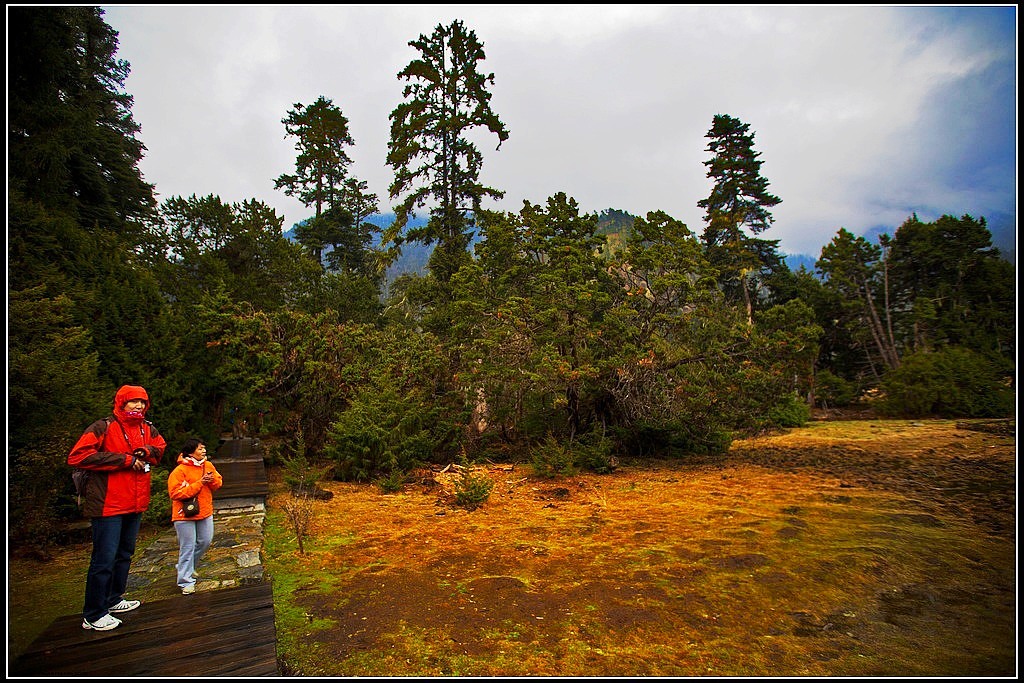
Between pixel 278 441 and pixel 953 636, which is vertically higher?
pixel 278 441

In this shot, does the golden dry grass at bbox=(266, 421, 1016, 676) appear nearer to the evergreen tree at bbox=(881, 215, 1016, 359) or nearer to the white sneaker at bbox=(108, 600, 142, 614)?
the white sneaker at bbox=(108, 600, 142, 614)

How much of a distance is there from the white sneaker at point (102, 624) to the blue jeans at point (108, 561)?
0.03 meters

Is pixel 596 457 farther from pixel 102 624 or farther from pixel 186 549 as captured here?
pixel 102 624

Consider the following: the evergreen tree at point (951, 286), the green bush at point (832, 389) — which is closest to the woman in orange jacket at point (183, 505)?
the green bush at point (832, 389)

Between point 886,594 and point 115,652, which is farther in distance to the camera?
point 886,594

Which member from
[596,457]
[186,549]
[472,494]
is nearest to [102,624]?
[186,549]

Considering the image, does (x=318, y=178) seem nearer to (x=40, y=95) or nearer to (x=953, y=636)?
(x=40, y=95)

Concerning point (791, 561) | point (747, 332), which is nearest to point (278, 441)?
point (791, 561)

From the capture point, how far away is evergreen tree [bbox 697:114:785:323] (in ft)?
92.0

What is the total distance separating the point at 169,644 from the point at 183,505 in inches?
59.8

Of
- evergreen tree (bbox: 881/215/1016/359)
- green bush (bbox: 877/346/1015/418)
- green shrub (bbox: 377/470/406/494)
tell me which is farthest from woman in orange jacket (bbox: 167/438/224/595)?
evergreen tree (bbox: 881/215/1016/359)

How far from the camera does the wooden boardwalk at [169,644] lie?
107 inches

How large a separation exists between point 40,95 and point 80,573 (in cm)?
1005

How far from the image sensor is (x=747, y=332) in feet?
36.4
